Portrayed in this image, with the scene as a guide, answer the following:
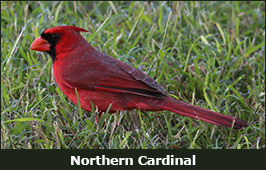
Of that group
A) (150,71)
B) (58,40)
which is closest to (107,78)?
(58,40)

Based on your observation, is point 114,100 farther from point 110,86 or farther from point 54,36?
point 54,36

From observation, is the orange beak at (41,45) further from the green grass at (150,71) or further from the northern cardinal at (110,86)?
the green grass at (150,71)

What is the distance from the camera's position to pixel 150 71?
11.3 ft

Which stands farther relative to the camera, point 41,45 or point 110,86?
point 41,45

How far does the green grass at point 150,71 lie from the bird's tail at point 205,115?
132 mm

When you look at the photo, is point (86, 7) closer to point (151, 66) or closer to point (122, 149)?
point (151, 66)

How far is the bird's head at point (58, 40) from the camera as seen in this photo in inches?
121

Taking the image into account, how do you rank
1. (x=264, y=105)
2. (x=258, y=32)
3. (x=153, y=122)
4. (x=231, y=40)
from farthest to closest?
1. (x=258, y=32)
2. (x=231, y=40)
3. (x=264, y=105)
4. (x=153, y=122)

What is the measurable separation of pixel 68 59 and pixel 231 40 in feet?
5.25

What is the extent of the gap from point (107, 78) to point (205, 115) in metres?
0.62

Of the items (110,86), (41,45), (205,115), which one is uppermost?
(41,45)

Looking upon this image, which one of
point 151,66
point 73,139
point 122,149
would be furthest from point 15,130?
point 151,66

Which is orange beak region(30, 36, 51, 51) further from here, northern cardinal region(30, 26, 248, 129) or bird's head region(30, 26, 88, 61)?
northern cardinal region(30, 26, 248, 129)

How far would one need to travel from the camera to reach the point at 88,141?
2.81 m
